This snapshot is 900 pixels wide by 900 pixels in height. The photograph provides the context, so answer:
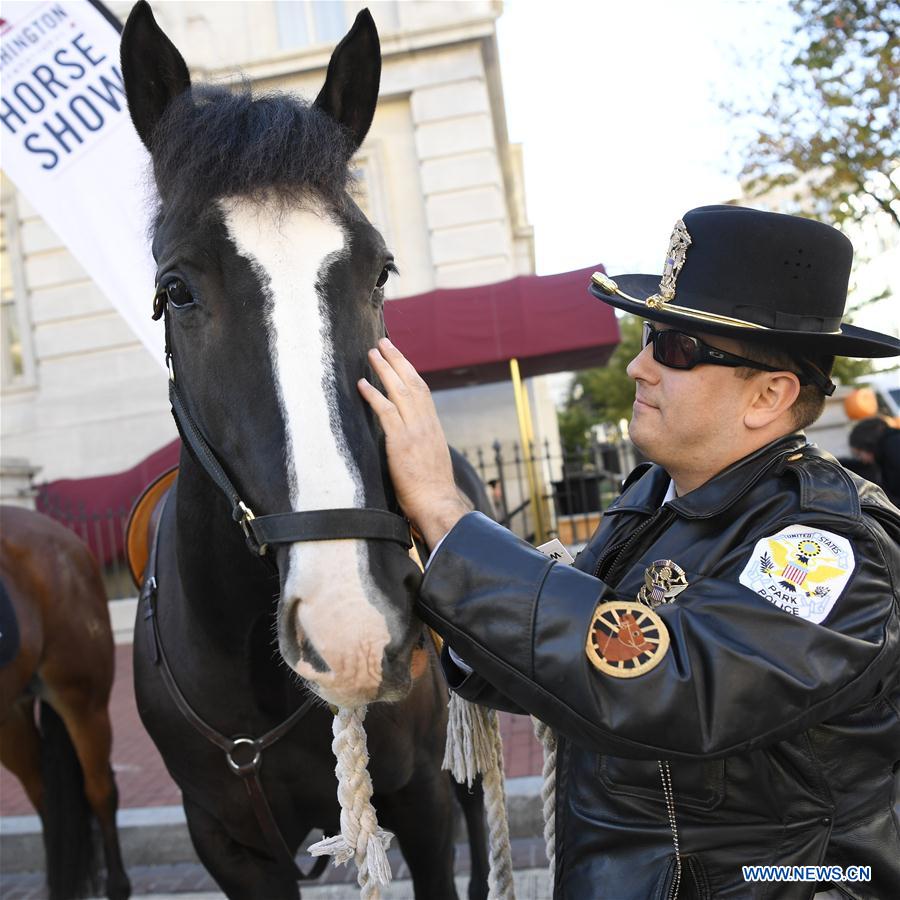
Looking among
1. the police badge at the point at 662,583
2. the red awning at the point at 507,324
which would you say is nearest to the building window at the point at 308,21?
the red awning at the point at 507,324

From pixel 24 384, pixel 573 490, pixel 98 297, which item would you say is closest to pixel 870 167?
pixel 573 490

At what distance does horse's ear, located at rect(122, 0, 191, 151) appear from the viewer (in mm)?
2008

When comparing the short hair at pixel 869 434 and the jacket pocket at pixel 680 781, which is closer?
the jacket pocket at pixel 680 781

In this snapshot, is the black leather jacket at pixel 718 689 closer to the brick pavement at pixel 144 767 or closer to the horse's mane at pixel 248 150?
the horse's mane at pixel 248 150

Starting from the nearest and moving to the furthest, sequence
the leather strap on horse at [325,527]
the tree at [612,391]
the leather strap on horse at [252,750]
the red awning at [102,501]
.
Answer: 1. the leather strap on horse at [325,527]
2. the leather strap on horse at [252,750]
3. the red awning at [102,501]
4. the tree at [612,391]

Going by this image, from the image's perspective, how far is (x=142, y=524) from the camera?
3615mm

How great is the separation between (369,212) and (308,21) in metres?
3.09

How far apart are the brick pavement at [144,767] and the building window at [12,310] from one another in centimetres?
784

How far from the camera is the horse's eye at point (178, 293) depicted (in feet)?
5.81

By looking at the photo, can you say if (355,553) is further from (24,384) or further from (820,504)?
(24,384)

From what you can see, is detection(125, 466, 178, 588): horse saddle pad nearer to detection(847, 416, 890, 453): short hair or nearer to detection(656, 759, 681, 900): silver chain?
detection(656, 759, 681, 900): silver chain

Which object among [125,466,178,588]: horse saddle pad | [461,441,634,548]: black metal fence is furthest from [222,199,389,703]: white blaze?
[461,441,634,548]: black metal fence

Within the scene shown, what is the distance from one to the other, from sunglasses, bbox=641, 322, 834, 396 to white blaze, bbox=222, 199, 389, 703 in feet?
1.98

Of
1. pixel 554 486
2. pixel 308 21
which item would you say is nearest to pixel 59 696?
pixel 554 486
